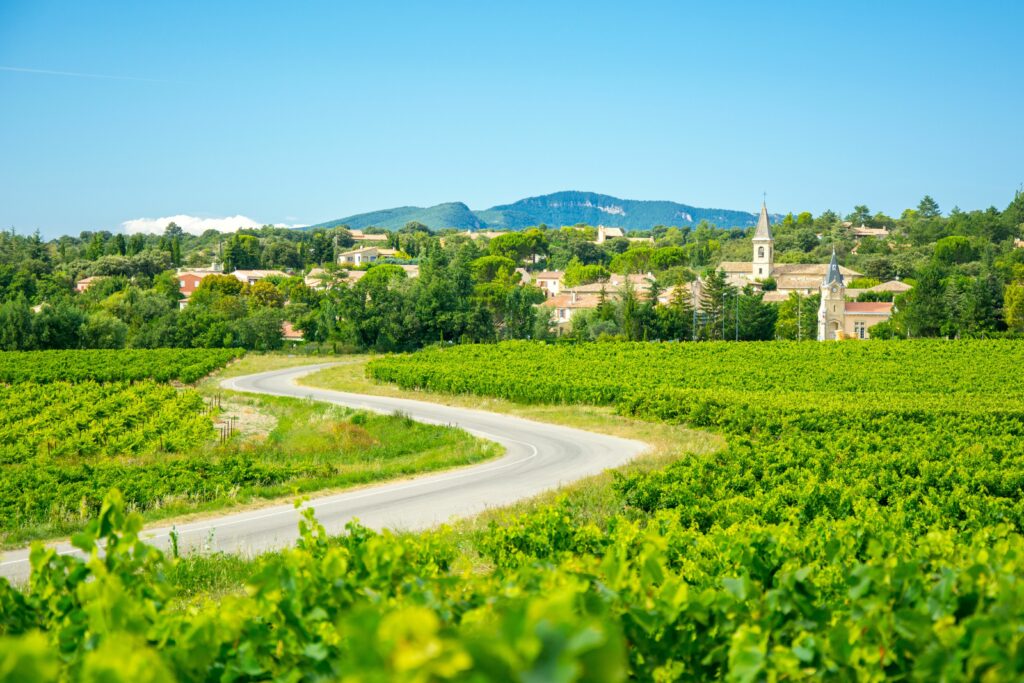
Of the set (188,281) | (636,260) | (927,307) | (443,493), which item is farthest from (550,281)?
(443,493)

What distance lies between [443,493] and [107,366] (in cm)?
3921

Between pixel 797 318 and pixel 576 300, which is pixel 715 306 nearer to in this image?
pixel 797 318

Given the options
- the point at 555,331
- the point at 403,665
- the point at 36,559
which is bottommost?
the point at 555,331

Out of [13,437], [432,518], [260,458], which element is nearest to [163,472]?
[260,458]

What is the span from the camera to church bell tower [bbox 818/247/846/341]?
275ft

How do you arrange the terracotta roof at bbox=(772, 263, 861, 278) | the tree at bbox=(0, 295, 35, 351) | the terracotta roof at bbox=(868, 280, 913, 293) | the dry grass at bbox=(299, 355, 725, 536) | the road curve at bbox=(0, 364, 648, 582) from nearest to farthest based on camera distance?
1. the road curve at bbox=(0, 364, 648, 582)
2. the dry grass at bbox=(299, 355, 725, 536)
3. the tree at bbox=(0, 295, 35, 351)
4. the terracotta roof at bbox=(868, 280, 913, 293)
5. the terracotta roof at bbox=(772, 263, 861, 278)

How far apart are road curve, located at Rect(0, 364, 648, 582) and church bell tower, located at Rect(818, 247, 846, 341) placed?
5767 centimetres

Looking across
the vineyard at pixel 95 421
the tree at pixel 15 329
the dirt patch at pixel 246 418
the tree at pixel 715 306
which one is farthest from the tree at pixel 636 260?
the vineyard at pixel 95 421

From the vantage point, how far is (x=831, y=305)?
277 ft

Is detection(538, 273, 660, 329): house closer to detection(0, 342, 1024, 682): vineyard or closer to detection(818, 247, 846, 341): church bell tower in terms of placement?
detection(818, 247, 846, 341): church bell tower

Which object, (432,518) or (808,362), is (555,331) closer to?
(808,362)

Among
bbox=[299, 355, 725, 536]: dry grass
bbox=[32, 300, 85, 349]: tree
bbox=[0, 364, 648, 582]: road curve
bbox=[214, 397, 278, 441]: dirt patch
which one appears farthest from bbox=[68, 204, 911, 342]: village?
bbox=[0, 364, 648, 582]: road curve

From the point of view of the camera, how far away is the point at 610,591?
13.9 feet

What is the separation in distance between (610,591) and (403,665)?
2450 mm
